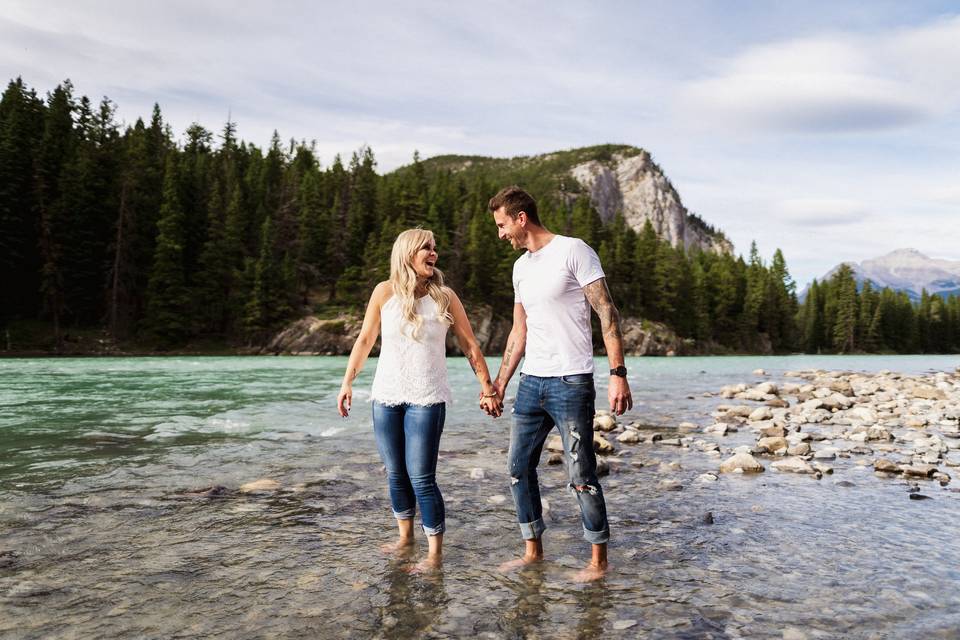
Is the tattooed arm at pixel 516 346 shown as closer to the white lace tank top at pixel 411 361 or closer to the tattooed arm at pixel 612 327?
the white lace tank top at pixel 411 361

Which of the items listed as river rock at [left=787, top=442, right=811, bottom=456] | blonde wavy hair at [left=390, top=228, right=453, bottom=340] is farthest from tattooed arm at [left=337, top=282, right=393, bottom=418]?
river rock at [left=787, top=442, right=811, bottom=456]

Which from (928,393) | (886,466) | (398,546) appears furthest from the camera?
(928,393)

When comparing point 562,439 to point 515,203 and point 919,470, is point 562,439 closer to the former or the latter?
point 515,203

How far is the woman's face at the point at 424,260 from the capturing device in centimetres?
457

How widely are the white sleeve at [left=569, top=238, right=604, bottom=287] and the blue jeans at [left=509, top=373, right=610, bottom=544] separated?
732 millimetres

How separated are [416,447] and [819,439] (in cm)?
945

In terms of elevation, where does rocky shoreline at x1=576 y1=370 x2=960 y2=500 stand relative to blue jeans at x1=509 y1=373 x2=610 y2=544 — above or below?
below

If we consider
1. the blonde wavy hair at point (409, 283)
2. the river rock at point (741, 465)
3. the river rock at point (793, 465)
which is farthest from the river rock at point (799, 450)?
the blonde wavy hair at point (409, 283)

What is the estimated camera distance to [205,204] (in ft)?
239

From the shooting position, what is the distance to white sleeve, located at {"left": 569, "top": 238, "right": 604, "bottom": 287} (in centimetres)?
440

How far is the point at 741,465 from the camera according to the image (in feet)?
27.1

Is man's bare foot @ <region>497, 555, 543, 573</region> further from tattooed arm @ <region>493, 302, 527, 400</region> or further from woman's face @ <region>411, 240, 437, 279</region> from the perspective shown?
woman's face @ <region>411, 240, 437, 279</region>

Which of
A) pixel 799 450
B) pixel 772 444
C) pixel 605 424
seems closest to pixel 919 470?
pixel 799 450

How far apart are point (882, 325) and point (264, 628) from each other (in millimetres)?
150464
